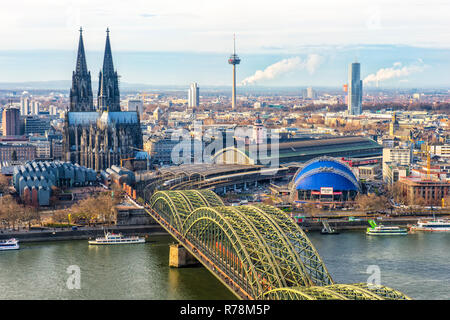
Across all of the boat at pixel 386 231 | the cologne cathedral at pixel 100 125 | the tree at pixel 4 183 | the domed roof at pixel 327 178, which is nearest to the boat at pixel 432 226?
the boat at pixel 386 231

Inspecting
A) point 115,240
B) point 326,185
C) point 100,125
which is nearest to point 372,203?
point 326,185

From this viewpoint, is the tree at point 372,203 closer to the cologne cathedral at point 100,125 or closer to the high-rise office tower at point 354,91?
the cologne cathedral at point 100,125

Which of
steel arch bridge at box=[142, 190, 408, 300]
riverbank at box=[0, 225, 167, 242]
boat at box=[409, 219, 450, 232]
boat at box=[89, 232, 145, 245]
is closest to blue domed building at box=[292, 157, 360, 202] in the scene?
boat at box=[409, 219, 450, 232]

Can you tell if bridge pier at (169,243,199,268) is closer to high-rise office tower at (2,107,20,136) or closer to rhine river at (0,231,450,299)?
rhine river at (0,231,450,299)

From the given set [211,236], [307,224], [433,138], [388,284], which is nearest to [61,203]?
[307,224]
